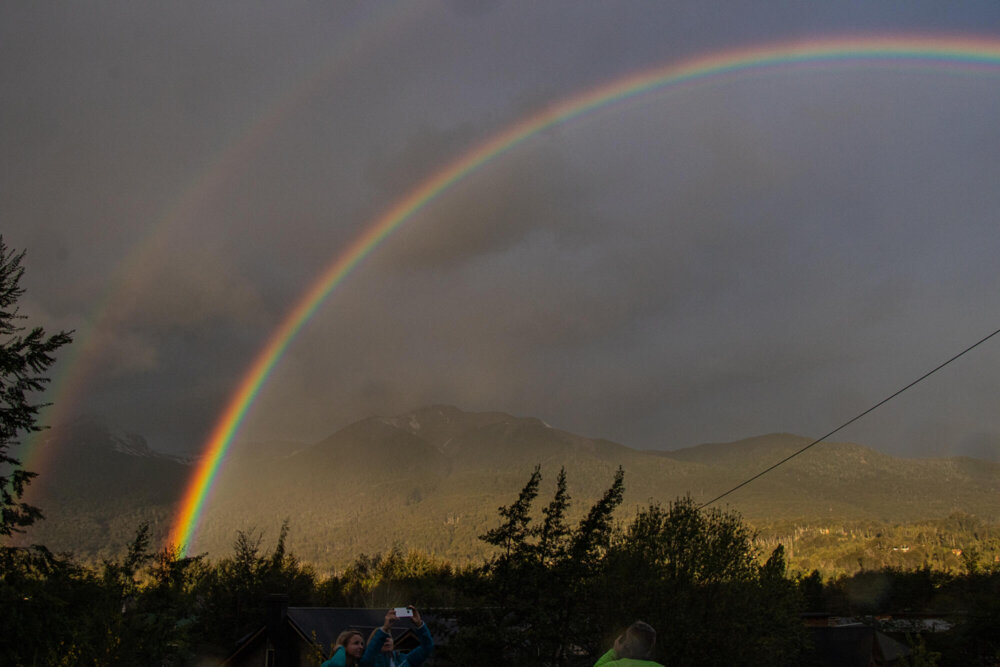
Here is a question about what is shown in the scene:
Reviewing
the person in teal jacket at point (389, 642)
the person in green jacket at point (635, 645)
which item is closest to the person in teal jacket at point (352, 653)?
the person in teal jacket at point (389, 642)

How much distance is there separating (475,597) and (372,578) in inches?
3169

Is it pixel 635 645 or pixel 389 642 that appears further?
pixel 389 642

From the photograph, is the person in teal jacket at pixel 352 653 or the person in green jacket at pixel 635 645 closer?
the person in green jacket at pixel 635 645

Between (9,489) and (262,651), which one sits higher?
(9,489)

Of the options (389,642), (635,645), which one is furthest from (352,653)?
(635,645)

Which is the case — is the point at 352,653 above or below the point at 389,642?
below

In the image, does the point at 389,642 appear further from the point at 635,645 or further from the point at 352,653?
the point at 635,645

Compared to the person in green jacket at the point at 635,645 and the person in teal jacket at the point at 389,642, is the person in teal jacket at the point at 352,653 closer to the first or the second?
the person in teal jacket at the point at 389,642

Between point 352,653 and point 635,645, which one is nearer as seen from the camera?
point 635,645

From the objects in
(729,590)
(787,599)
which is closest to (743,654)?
(729,590)

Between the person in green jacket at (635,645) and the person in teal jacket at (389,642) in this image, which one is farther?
the person in teal jacket at (389,642)

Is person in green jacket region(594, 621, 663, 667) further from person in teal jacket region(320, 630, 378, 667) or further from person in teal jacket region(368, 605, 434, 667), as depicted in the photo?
person in teal jacket region(320, 630, 378, 667)

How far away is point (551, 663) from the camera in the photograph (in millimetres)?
28516

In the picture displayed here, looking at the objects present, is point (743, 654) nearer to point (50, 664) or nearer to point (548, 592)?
point (548, 592)
